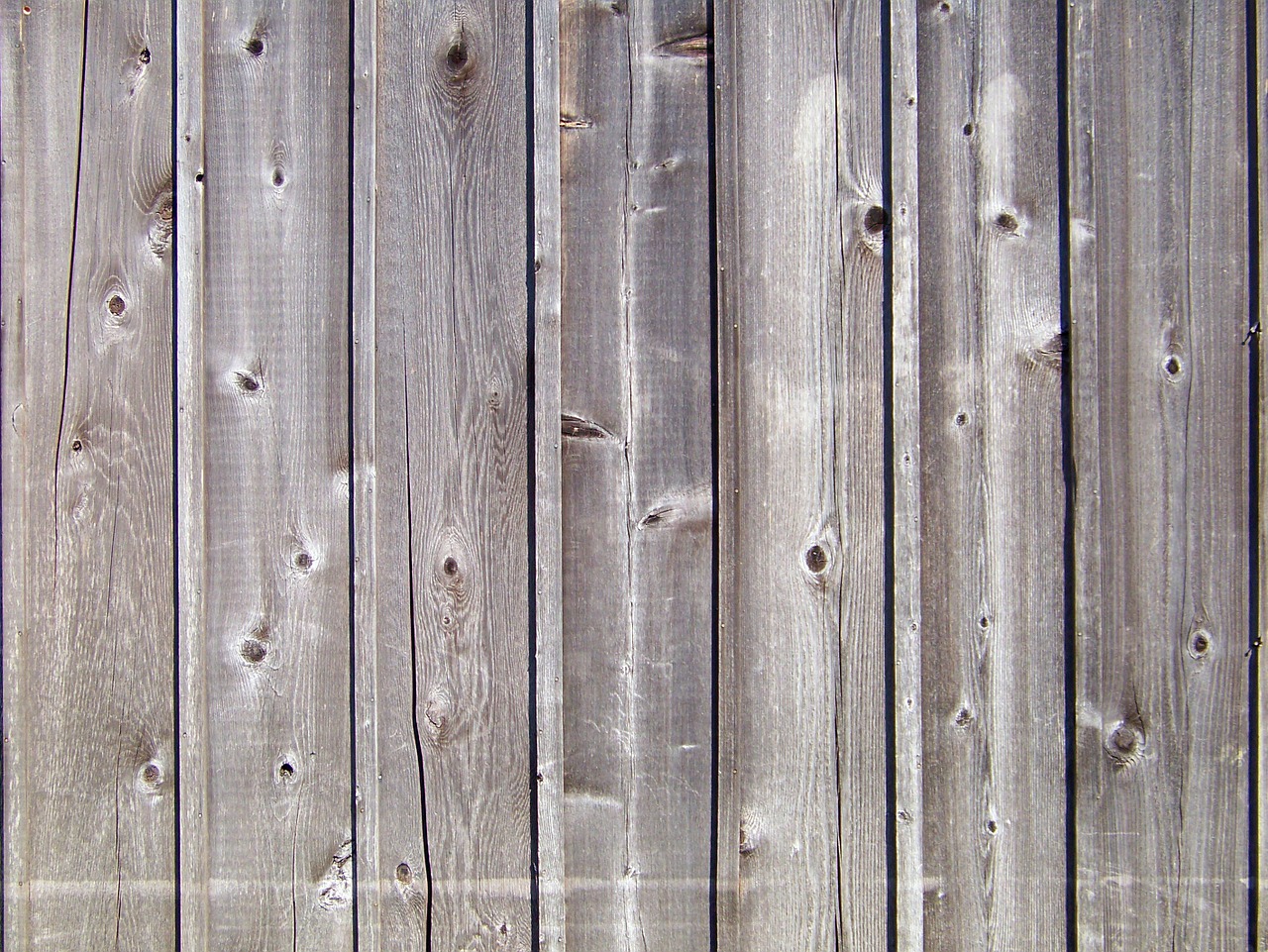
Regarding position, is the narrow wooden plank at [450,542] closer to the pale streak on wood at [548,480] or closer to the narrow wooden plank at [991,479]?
the pale streak on wood at [548,480]

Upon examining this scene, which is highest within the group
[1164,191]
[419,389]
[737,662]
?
[1164,191]

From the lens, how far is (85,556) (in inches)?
64.0

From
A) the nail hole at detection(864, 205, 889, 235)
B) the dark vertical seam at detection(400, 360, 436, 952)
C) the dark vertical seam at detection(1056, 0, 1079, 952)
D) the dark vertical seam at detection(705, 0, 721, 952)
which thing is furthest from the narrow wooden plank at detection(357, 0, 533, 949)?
the dark vertical seam at detection(1056, 0, 1079, 952)

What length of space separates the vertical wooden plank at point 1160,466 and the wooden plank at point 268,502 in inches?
59.7

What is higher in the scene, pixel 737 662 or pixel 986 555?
pixel 986 555

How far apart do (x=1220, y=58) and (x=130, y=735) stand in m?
2.62

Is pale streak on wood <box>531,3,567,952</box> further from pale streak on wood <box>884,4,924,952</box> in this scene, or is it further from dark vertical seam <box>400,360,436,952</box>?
pale streak on wood <box>884,4,924,952</box>

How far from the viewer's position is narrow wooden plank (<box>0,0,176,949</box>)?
1616 mm

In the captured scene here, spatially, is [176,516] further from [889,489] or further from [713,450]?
[889,489]

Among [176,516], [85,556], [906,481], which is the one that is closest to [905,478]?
[906,481]

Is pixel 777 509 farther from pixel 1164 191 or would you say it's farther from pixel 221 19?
pixel 221 19

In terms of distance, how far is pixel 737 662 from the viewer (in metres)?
1.61

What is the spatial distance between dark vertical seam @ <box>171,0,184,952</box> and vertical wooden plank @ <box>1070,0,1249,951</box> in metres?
1.82

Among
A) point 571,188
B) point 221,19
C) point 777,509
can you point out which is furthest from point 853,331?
point 221,19
